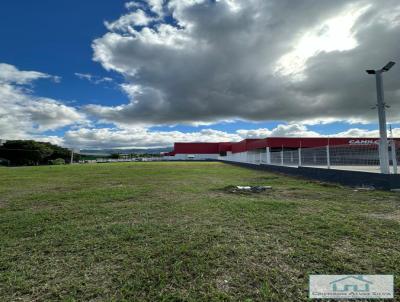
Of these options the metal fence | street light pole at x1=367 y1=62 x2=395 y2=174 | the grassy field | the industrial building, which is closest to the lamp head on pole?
street light pole at x1=367 y1=62 x2=395 y2=174

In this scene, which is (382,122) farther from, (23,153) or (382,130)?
(23,153)

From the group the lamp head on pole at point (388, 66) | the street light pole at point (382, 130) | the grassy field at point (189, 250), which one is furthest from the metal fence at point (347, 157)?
the grassy field at point (189, 250)

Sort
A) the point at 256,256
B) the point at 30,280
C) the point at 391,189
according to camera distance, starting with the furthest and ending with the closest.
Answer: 1. the point at 391,189
2. the point at 256,256
3. the point at 30,280

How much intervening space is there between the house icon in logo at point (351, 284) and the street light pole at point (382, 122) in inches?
304

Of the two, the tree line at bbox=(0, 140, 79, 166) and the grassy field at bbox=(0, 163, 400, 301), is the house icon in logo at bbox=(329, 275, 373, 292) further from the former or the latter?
the tree line at bbox=(0, 140, 79, 166)

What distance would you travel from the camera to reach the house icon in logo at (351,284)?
8.13ft

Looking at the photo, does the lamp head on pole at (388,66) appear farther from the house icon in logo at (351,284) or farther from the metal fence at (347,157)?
the house icon in logo at (351,284)

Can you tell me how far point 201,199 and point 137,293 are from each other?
4.79 meters

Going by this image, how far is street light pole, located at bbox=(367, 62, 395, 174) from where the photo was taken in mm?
8727

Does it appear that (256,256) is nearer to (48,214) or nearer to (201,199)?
(201,199)

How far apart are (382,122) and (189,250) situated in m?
9.35

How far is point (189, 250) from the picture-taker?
3.36m

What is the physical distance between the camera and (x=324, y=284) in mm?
2539

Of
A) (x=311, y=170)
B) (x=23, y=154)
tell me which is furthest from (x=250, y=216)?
(x=23, y=154)
